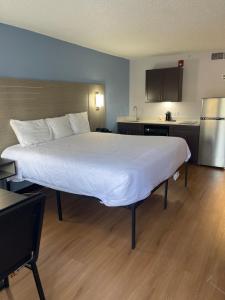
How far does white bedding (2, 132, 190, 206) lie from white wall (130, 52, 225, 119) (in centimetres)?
235

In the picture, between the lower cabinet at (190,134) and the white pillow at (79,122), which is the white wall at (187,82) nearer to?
the lower cabinet at (190,134)

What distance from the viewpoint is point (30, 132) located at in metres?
3.27

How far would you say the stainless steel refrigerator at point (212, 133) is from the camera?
181 inches

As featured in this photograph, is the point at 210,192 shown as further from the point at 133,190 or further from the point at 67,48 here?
the point at 67,48

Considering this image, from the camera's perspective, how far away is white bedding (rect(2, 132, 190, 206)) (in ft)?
6.98

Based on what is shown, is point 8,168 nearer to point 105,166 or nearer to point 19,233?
point 105,166

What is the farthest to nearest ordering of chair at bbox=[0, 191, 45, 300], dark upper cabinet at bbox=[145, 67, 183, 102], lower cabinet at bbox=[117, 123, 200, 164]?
dark upper cabinet at bbox=[145, 67, 183, 102], lower cabinet at bbox=[117, 123, 200, 164], chair at bbox=[0, 191, 45, 300]

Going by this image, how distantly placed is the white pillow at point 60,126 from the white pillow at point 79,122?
0.13m

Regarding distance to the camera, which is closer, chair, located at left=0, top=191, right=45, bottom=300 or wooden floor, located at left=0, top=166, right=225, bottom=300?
chair, located at left=0, top=191, right=45, bottom=300

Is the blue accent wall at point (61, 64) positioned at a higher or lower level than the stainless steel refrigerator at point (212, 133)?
higher

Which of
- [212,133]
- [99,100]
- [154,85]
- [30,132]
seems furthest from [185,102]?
[30,132]

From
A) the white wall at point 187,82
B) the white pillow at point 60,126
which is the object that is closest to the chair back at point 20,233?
the white pillow at point 60,126

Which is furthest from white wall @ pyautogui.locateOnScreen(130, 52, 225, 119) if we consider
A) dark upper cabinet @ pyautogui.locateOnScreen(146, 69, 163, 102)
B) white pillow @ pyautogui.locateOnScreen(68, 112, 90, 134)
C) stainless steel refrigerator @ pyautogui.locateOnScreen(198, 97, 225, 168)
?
white pillow @ pyautogui.locateOnScreen(68, 112, 90, 134)

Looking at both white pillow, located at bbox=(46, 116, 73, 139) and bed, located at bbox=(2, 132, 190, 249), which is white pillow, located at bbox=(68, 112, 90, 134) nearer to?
white pillow, located at bbox=(46, 116, 73, 139)
